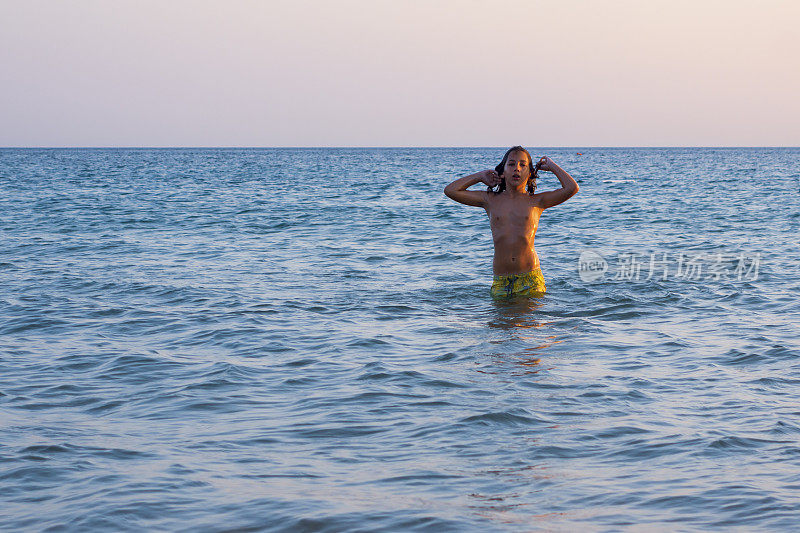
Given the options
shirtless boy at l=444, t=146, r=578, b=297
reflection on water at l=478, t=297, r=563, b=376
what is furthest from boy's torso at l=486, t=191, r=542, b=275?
reflection on water at l=478, t=297, r=563, b=376

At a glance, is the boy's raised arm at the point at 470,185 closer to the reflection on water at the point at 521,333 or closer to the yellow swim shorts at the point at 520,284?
the yellow swim shorts at the point at 520,284

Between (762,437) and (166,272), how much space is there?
10.3m

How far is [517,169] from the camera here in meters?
9.59

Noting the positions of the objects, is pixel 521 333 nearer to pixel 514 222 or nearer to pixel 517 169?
pixel 514 222

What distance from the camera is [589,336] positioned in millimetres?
8703

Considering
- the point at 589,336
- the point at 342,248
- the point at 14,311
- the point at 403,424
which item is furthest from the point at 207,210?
the point at 403,424

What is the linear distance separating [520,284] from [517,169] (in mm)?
1421

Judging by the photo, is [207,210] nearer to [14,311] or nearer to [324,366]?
[14,311]

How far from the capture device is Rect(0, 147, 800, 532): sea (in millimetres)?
4516

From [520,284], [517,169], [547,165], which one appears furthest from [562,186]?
[520,284]

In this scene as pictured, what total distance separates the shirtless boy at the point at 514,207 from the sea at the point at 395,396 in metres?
0.30

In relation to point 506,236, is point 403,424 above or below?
below

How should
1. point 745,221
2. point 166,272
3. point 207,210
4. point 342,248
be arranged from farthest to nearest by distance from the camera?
point 207,210, point 745,221, point 342,248, point 166,272

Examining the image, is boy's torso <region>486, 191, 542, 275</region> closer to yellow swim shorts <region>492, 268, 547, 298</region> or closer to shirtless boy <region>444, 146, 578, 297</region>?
shirtless boy <region>444, 146, 578, 297</region>
